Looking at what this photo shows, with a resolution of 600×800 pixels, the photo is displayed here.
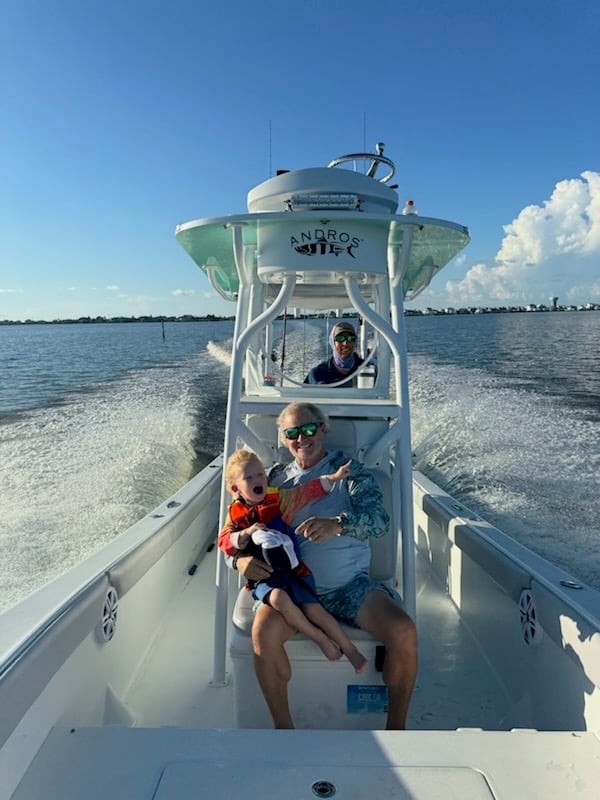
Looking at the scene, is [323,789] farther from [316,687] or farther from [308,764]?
[316,687]

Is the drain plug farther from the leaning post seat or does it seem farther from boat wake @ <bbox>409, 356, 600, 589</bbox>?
boat wake @ <bbox>409, 356, 600, 589</bbox>

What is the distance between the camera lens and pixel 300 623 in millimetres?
2055

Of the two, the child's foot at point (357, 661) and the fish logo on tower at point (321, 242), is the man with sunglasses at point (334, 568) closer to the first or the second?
the child's foot at point (357, 661)

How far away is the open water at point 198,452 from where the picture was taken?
4.76m

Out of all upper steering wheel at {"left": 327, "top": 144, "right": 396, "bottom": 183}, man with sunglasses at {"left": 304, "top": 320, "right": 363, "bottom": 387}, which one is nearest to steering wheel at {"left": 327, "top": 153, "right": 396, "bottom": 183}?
upper steering wheel at {"left": 327, "top": 144, "right": 396, "bottom": 183}

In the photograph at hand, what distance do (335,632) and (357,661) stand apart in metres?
0.12

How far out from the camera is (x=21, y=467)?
23.5ft

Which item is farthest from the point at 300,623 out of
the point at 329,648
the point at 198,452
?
the point at 198,452

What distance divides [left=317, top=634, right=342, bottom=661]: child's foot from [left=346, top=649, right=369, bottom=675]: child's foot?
4cm

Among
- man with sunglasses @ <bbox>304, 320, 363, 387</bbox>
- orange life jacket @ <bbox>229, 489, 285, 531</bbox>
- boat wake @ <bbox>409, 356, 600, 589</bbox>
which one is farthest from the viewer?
boat wake @ <bbox>409, 356, 600, 589</bbox>

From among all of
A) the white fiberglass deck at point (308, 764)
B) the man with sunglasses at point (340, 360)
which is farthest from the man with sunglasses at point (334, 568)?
the man with sunglasses at point (340, 360)

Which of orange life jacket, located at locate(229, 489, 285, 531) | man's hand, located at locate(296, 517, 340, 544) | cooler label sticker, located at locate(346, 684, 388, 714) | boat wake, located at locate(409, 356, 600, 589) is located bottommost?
boat wake, located at locate(409, 356, 600, 589)

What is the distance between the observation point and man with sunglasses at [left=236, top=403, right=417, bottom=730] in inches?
79.4

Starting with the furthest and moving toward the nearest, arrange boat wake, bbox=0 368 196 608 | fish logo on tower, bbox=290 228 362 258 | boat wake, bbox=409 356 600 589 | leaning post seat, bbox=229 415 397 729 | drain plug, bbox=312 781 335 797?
boat wake, bbox=409 356 600 589
boat wake, bbox=0 368 196 608
fish logo on tower, bbox=290 228 362 258
leaning post seat, bbox=229 415 397 729
drain plug, bbox=312 781 335 797
